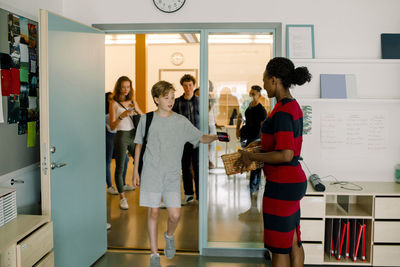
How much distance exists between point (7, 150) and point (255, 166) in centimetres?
169

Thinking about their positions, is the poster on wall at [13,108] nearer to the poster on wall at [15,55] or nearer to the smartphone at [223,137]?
the poster on wall at [15,55]

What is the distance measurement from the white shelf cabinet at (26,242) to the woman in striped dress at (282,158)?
139 centimetres

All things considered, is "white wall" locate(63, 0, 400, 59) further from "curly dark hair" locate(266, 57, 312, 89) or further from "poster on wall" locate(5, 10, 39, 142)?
"curly dark hair" locate(266, 57, 312, 89)

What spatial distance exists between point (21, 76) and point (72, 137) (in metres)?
0.57

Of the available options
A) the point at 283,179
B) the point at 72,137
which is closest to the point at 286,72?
the point at 283,179

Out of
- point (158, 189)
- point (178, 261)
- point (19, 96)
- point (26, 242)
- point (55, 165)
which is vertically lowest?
point (178, 261)

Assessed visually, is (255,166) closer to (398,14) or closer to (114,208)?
(398,14)

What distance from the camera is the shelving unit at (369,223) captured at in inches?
127

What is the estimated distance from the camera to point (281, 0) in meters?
3.47

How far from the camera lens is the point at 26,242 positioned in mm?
2225

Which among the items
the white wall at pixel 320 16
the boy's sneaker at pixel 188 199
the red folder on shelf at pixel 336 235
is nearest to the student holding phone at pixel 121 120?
the boy's sneaker at pixel 188 199

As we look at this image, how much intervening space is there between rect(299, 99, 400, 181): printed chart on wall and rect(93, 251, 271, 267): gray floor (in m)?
1.08

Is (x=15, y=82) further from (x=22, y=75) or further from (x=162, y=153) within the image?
(x=162, y=153)

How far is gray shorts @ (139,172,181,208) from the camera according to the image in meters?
3.13
